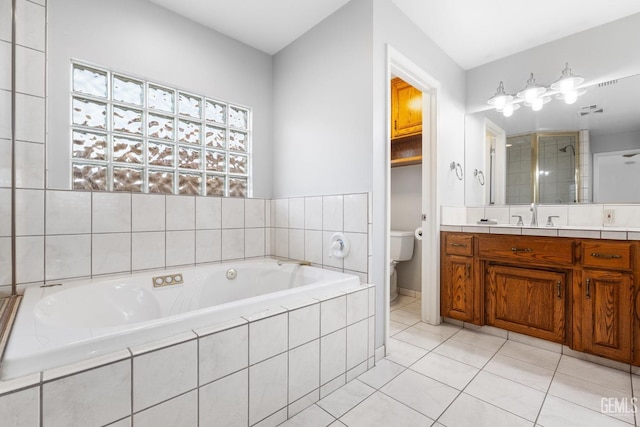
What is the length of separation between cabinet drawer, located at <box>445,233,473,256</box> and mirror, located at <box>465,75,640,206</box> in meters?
0.64

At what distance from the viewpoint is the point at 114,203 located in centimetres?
172

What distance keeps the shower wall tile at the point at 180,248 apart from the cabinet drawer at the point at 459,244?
1992 mm

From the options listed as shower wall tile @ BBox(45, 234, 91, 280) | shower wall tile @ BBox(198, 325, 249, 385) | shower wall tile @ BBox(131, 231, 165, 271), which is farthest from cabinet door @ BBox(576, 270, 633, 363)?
shower wall tile @ BBox(45, 234, 91, 280)

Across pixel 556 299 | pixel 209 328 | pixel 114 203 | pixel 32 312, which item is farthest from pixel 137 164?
pixel 556 299

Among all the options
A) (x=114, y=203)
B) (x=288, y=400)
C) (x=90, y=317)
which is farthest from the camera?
(x=114, y=203)

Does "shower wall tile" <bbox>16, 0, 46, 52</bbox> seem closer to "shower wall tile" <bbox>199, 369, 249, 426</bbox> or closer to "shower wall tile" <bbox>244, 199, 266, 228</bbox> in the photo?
"shower wall tile" <bbox>244, 199, 266, 228</bbox>

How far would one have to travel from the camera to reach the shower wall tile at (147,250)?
5.90 feet

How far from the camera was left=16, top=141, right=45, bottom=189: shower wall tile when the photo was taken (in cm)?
145

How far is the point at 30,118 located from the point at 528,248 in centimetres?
307

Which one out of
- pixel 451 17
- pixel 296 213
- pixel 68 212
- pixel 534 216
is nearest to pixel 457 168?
pixel 534 216

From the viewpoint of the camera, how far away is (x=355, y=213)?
1.82 metres

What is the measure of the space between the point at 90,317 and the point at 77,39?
1.55m

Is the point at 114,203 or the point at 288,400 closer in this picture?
the point at 288,400

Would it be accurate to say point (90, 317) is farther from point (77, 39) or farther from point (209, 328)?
point (77, 39)
